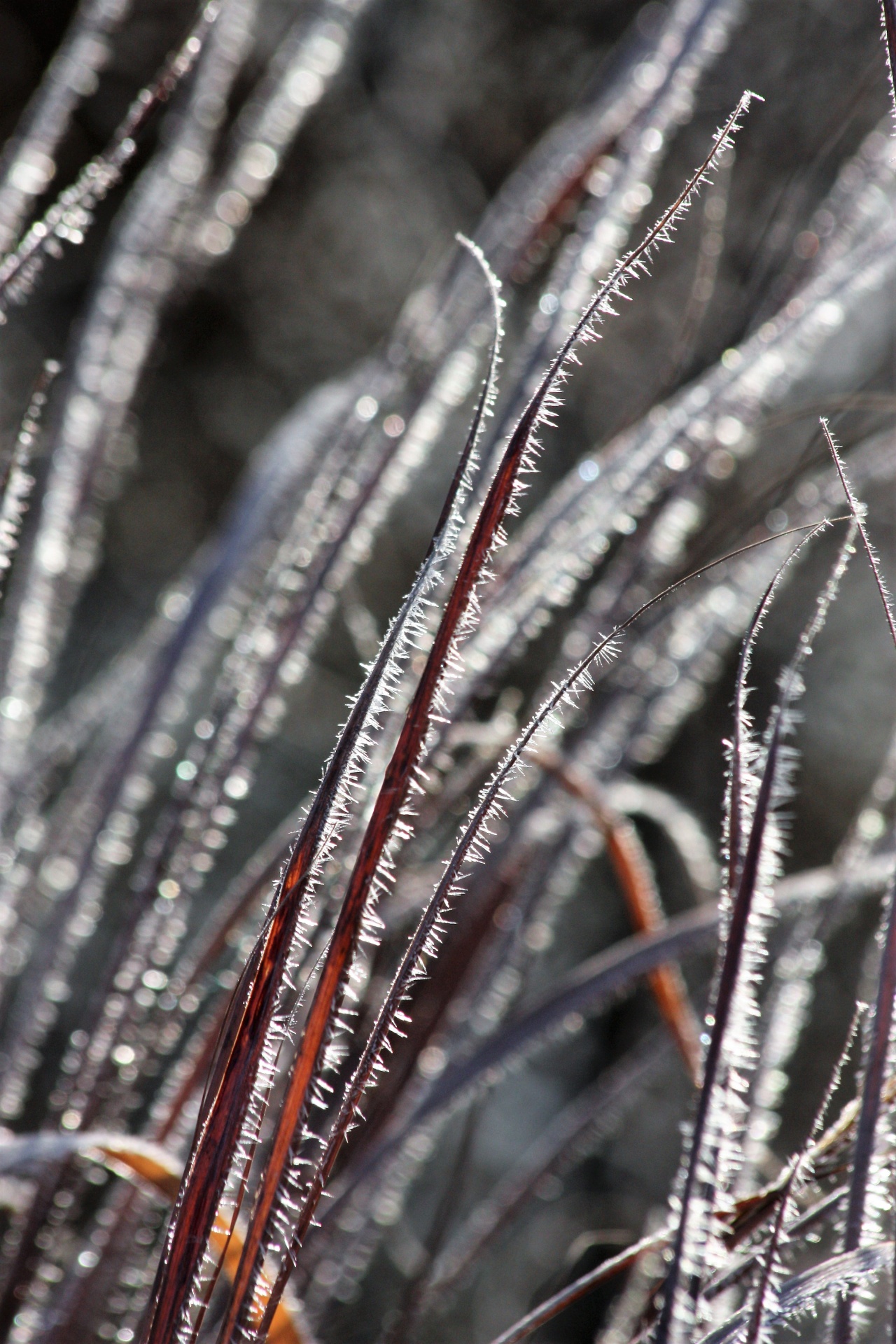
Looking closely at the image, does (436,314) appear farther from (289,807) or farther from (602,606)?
(289,807)

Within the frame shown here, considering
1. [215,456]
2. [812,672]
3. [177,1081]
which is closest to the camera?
[177,1081]

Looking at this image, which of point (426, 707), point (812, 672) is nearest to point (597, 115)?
point (426, 707)

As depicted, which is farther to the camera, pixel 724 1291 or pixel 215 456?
pixel 215 456

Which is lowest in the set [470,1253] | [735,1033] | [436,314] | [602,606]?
[470,1253]

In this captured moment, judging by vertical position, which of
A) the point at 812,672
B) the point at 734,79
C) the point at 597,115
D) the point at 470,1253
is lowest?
the point at 470,1253

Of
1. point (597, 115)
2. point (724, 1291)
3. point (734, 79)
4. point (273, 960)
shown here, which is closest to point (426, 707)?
point (273, 960)

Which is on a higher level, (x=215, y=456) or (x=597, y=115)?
(x=215, y=456)

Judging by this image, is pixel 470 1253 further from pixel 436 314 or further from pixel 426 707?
pixel 436 314

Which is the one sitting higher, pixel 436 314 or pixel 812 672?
pixel 812 672

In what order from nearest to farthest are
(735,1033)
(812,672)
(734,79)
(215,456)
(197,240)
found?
(735,1033) < (197,240) < (734,79) < (812,672) < (215,456)
